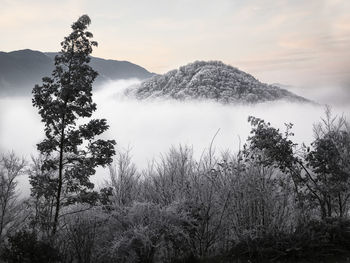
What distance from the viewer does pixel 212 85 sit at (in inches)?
5709

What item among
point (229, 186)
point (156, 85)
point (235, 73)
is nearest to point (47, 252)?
point (229, 186)

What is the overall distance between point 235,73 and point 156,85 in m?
38.8

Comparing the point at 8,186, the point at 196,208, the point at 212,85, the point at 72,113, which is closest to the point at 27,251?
the point at 196,208

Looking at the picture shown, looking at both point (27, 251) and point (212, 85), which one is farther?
point (212, 85)

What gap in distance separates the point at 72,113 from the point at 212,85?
435ft

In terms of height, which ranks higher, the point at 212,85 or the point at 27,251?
the point at 212,85

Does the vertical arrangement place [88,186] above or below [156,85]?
below

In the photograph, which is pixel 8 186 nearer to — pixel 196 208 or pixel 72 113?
pixel 72 113

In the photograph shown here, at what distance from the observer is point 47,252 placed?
1029 centimetres

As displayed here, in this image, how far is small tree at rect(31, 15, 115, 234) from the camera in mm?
14680

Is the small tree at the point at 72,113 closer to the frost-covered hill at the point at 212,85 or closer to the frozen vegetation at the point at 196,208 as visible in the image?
the frozen vegetation at the point at 196,208

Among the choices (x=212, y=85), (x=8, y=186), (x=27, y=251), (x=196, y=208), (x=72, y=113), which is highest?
(x=212, y=85)

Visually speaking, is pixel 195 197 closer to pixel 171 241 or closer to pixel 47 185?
pixel 171 241

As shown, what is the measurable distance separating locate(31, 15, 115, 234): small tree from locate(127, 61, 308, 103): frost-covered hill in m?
129
